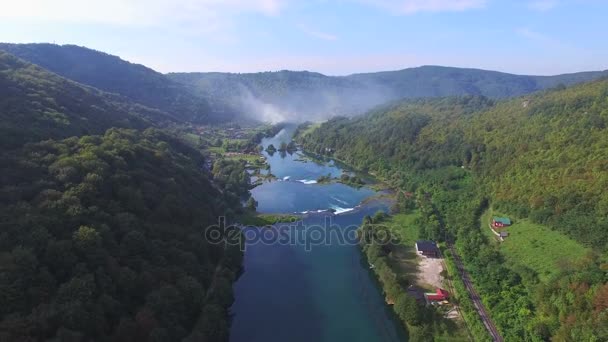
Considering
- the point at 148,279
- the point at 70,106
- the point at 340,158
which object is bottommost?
the point at 340,158

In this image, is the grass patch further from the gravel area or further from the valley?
the gravel area

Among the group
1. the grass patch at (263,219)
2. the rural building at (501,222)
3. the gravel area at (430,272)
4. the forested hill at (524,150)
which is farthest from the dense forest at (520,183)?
the grass patch at (263,219)

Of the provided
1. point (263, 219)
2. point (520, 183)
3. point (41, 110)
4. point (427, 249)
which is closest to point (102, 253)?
point (263, 219)

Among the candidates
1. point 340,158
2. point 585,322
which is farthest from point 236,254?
point 340,158

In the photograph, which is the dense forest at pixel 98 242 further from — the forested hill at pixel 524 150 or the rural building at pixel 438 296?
the forested hill at pixel 524 150

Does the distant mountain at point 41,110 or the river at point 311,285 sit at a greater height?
the distant mountain at point 41,110

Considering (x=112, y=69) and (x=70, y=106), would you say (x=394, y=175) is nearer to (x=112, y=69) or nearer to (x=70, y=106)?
(x=70, y=106)

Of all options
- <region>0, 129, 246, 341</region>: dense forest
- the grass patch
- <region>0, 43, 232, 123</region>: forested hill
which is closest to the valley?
<region>0, 129, 246, 341</region>: dense forest
